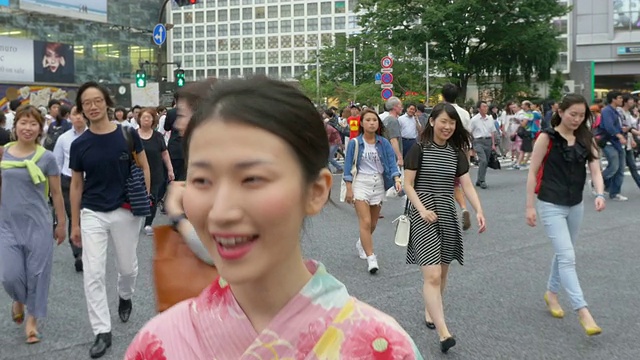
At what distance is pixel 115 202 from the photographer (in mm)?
5289

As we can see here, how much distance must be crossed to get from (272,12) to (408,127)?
117433 millimetres

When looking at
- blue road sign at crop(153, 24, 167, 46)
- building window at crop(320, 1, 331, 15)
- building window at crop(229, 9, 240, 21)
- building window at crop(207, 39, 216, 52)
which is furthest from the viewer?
A: building window at crop(229, 9, 240, 21)

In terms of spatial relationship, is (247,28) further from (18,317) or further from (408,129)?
(18,317)

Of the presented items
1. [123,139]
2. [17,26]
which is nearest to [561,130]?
[123,139]

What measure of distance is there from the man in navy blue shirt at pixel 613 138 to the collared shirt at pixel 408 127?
3791mm

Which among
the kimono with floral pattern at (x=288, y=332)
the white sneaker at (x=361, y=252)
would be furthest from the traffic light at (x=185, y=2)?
the kimono with floral pattern at (x=288, y=332)

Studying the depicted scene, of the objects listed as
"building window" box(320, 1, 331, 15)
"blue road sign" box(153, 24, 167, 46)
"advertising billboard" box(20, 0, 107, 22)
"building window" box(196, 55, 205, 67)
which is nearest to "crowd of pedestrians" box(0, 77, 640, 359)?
"blue road sign" box(153, 24, 167, 46)

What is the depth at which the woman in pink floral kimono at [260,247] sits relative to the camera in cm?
134

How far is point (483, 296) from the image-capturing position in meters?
6.59

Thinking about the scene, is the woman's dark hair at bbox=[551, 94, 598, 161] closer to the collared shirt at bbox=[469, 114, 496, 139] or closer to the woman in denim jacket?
the woman in denim jacket

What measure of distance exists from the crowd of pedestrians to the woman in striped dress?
0.01 meters

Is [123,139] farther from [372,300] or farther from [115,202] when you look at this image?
[372,300]

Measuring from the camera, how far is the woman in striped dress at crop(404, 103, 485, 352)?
5.35 metres

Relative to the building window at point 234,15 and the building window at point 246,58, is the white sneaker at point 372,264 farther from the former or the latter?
the building window at point 234,15
